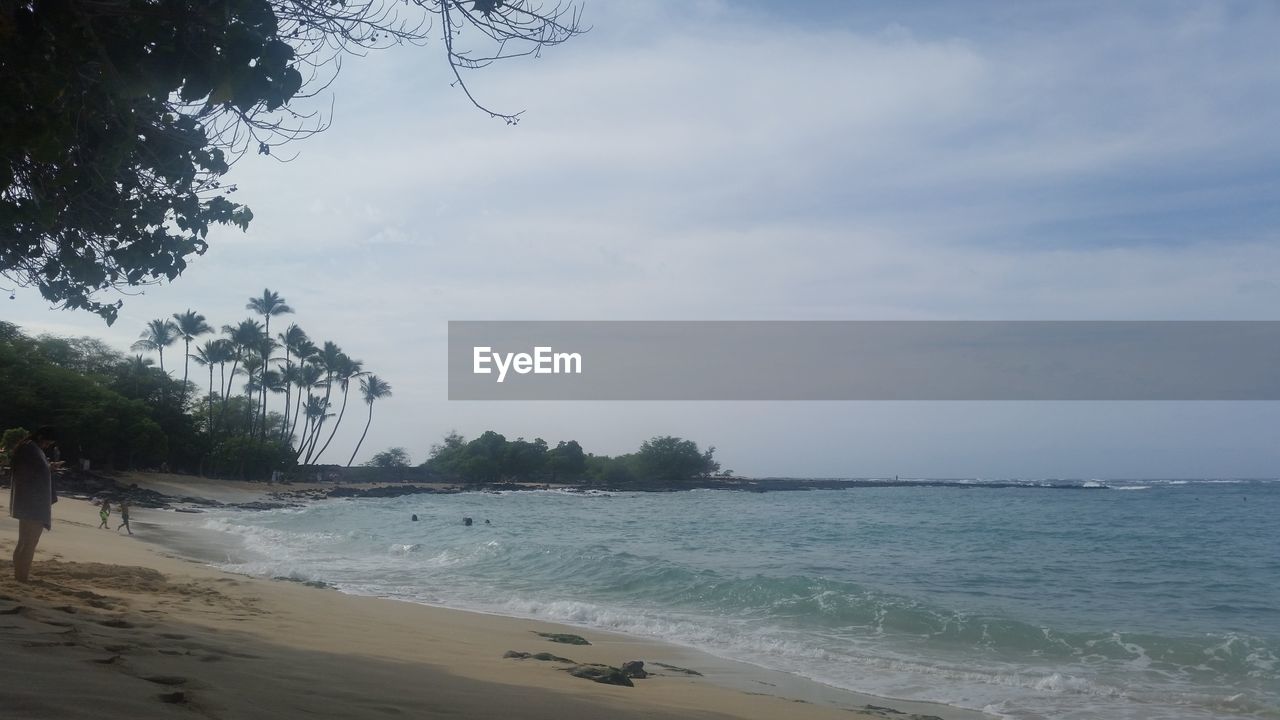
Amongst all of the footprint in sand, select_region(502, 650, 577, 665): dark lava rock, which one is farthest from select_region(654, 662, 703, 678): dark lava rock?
the footprint in sand

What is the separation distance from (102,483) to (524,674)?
134 ft

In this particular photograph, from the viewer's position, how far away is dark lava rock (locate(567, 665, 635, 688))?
7.14m

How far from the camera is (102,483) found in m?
40.1

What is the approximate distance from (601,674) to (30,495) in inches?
215

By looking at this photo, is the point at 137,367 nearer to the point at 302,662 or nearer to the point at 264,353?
the point at 264,353

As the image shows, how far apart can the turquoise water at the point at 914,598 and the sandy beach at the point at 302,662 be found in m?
1.52

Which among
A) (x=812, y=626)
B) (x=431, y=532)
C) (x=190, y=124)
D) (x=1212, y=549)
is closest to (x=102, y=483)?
(x=431, y=532)

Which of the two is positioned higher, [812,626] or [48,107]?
[48,107]

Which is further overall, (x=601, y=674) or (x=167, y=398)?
(x=167, y=398)

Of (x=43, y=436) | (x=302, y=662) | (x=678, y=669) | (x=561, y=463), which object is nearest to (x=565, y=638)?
(x=678, y=669)

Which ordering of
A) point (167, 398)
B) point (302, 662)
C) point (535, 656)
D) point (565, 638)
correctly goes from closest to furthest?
point (302, 662) → point (535, 656) → point (565, 638) → point (167, 398)

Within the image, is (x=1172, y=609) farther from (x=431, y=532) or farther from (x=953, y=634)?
(x=431, y=532)

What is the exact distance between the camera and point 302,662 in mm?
6023

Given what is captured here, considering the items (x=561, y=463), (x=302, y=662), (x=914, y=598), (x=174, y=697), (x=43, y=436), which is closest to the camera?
(x=174, y=697)
